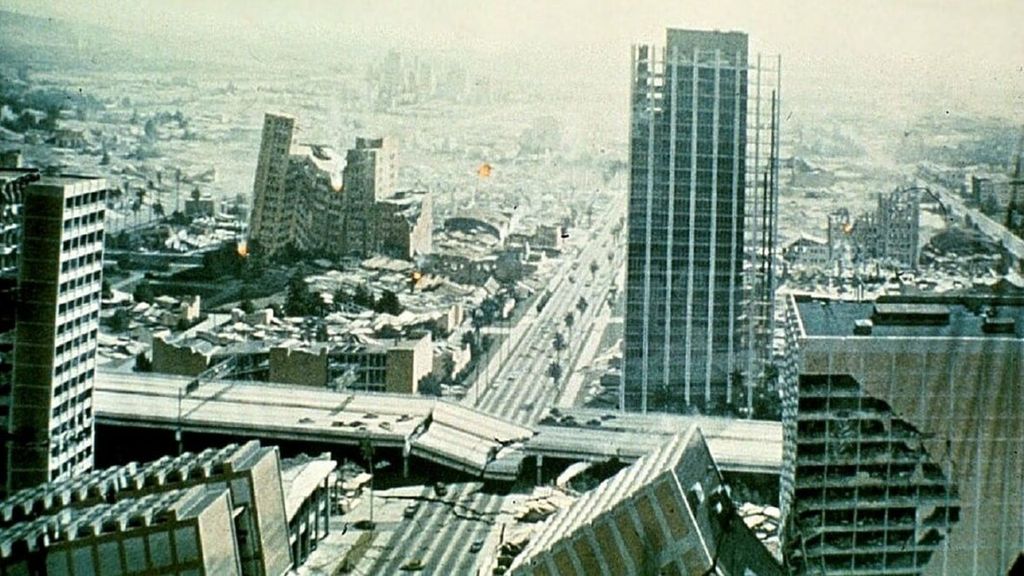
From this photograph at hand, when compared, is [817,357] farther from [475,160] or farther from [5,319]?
[5,319]

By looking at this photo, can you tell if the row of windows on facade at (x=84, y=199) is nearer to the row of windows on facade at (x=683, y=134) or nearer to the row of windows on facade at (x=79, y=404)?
the row of windows on facade at (x=79, y=404)

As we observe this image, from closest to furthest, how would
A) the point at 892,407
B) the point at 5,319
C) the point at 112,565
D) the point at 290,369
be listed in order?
the point at 112,565
the point at 5,319
the point at 892,407
the point at 290,369

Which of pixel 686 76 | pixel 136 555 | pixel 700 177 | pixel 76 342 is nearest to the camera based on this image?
pixel 136 555

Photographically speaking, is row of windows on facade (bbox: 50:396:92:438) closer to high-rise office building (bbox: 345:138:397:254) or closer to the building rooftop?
the building rooftop

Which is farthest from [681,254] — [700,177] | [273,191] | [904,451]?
[273,191]

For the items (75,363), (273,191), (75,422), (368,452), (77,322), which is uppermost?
(273,191)

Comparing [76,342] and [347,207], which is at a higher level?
[347,207]

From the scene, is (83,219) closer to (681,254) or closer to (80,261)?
(80,261)

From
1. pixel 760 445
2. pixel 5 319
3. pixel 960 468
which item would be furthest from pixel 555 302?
pixel 5 319
